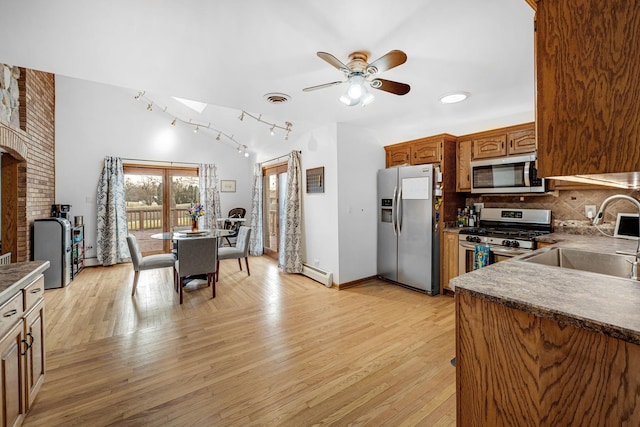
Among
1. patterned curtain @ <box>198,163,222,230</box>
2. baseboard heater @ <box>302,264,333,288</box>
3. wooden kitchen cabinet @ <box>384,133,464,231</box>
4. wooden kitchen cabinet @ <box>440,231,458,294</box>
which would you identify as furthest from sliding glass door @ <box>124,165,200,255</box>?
wooden kitchen cabinet @ <box>440,231,458,294</box>

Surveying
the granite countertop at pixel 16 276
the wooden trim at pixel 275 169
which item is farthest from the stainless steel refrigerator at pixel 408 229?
the granite countertop at pixel 16 276

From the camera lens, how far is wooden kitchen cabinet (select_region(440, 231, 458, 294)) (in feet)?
11.8

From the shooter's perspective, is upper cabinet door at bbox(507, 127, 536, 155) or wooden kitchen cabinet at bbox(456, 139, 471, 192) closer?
upper cabinet door at bbox(507, 127, 536, 155)

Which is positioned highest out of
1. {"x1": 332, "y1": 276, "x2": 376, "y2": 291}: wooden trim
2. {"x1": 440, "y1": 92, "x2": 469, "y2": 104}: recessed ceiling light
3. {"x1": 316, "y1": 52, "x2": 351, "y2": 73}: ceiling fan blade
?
{"x1": 440, "y1": 92, "x2": 469, "y2": 104}: recessed ceiling light

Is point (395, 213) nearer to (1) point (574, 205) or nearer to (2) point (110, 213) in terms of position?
(1) point (574, 205)

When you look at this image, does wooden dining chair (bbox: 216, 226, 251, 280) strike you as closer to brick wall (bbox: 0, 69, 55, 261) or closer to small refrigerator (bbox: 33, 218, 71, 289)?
small refrigerator (bbox: 33, 218, 71, 289)

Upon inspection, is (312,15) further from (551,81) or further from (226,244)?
(226,244)

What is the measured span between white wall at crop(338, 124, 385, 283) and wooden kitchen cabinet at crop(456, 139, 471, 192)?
1118 millimetres

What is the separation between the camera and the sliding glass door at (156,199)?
5988mm

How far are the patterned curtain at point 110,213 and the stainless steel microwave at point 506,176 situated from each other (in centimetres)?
623

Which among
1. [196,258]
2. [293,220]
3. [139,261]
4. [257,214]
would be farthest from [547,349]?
[257,214]

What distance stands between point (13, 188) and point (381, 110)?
4.97m

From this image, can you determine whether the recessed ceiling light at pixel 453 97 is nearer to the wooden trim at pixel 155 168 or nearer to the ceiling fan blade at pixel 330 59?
the ceiling fan blade at pixel 330 59

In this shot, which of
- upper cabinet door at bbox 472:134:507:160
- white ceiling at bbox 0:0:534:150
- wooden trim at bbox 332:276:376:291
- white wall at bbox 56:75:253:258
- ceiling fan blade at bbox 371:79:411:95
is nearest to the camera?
white ceiling at bbox 0:0:534:150
